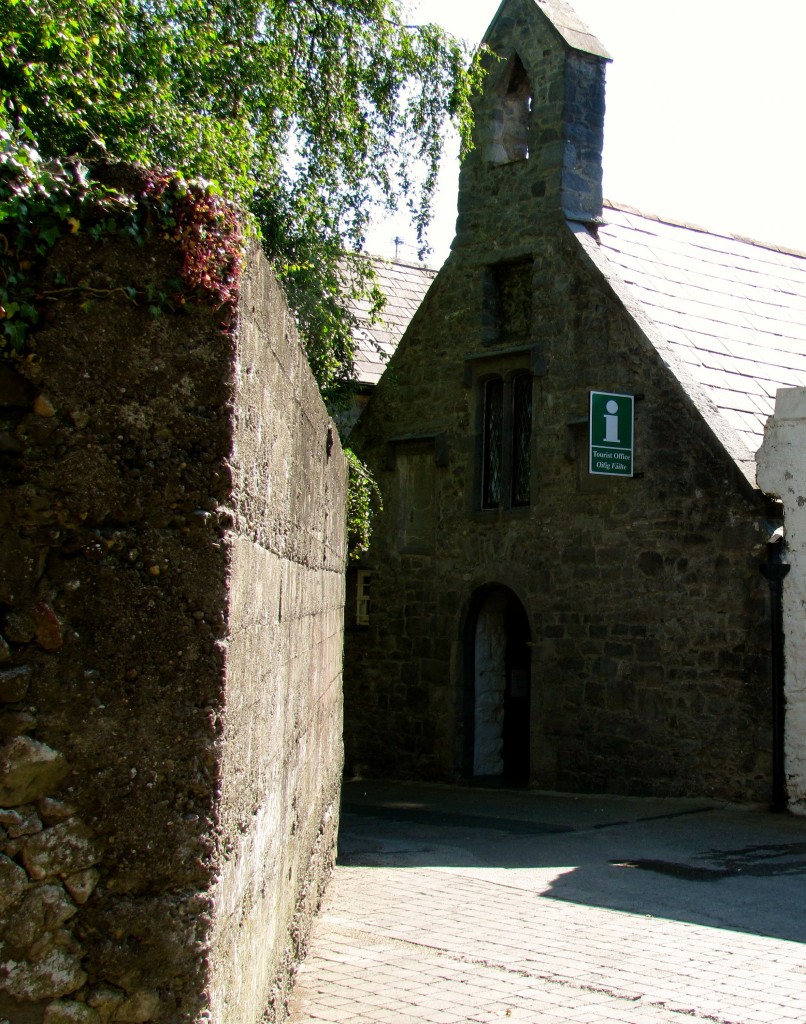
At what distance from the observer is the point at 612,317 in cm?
1598

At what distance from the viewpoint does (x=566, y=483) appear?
16.4 metres

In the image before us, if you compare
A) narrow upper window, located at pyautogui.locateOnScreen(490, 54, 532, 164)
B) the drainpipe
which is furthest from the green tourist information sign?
narrow upper window, located at pyautogui.locateOnScreen(490, 54, 532, 164)

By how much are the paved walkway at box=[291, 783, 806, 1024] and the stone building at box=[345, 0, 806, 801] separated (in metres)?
2.30

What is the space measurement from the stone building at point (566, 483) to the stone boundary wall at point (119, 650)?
11338 millimetres

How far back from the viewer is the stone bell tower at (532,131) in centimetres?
1727

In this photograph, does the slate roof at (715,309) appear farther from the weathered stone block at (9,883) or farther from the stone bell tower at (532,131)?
the weathered stone block at (9,883)

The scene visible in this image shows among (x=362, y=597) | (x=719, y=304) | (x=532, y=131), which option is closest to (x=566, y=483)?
(x=719, y=304)

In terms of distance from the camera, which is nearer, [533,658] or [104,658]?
[104,658]

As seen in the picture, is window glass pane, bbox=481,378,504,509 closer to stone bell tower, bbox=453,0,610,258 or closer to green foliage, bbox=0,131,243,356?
stone bell tower, bbox=453,0,610,258

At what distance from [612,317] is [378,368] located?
6223 mm

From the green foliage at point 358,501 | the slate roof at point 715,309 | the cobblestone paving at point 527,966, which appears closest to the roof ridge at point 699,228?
the slate roof at point 715,309

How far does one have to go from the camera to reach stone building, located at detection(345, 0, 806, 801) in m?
14.4

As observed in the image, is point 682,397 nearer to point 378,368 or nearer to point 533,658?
point 533,658

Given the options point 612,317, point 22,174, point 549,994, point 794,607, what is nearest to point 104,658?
point 22,174
